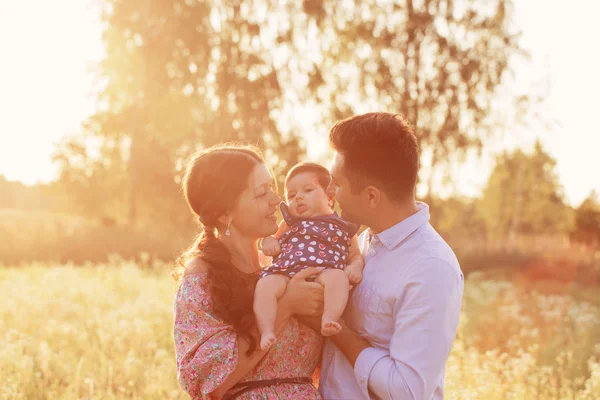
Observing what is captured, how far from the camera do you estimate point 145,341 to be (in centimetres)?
721

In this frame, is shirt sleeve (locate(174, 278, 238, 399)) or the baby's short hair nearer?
shirt sleeve (locate(174, 278, 238, 399))

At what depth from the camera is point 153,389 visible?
542 centimetres

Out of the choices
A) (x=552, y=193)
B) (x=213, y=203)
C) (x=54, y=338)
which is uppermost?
(x=213, y=203)

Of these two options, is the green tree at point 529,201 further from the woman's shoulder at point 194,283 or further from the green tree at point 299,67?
the woman's shoulder at point 194,283

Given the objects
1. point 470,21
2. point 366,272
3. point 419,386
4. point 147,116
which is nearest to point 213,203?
point 366,272

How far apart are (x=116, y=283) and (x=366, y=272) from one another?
8.91 metres

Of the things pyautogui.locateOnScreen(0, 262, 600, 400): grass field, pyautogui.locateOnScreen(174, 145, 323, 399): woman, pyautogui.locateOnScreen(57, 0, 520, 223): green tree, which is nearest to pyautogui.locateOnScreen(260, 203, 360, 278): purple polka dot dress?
pyautogui.locateOnScreen(174, 145, 323, 399): woman

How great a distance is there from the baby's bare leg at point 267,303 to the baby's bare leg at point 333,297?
207mm

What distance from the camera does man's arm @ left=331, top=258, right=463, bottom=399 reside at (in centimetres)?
276

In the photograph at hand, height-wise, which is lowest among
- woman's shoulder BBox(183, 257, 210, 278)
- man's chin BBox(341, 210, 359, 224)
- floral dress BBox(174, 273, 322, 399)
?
floral dress BBox(174, 273, 322, 399)

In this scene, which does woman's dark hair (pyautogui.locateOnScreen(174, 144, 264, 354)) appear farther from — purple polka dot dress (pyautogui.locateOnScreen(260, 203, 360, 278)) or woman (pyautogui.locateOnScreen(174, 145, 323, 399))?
purple polka dot dress (pyautogui.locateOnScreen(260, 203, 360, 278))

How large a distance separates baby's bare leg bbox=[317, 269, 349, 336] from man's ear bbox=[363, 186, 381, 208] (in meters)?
0.37

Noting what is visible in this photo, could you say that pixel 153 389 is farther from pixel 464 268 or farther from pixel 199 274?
pixel 464 268

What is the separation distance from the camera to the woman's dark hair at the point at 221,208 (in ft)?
10.2
